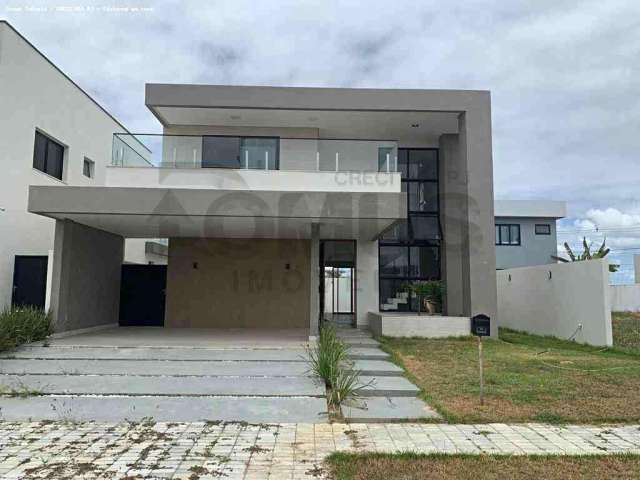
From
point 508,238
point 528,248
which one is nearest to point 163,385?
point 508,238

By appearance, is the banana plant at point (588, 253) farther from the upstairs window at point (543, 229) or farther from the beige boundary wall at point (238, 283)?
the beige boundary wall at point (238, 283)

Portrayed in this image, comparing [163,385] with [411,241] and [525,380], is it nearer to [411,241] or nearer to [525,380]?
[525,380]

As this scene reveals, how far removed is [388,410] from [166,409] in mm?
2987

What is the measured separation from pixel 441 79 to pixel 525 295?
781 cm

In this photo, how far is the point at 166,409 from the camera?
21.4 ft

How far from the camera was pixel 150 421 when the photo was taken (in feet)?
19.7

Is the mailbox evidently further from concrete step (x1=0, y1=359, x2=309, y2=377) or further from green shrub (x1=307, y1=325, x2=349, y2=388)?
Result: concrete step (x1=0, y1=359, x2=309, y2=377)

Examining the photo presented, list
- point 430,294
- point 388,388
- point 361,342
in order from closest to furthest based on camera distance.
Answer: point 388,388, point 361,342, point 430,294

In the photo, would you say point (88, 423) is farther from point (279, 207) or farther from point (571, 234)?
point (571, 234)

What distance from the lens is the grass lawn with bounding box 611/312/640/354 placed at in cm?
1166

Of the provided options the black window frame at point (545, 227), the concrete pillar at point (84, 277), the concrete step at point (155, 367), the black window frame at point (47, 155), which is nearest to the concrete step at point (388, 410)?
the concrete step at point (155, 367)

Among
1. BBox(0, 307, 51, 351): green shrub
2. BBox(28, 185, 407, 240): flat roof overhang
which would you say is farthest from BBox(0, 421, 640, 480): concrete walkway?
BBox(28, 185, 407, 240): flat roof overhang

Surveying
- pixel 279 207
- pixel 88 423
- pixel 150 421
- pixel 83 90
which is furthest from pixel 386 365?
pixel 83 90

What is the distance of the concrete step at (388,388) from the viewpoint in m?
7.29
